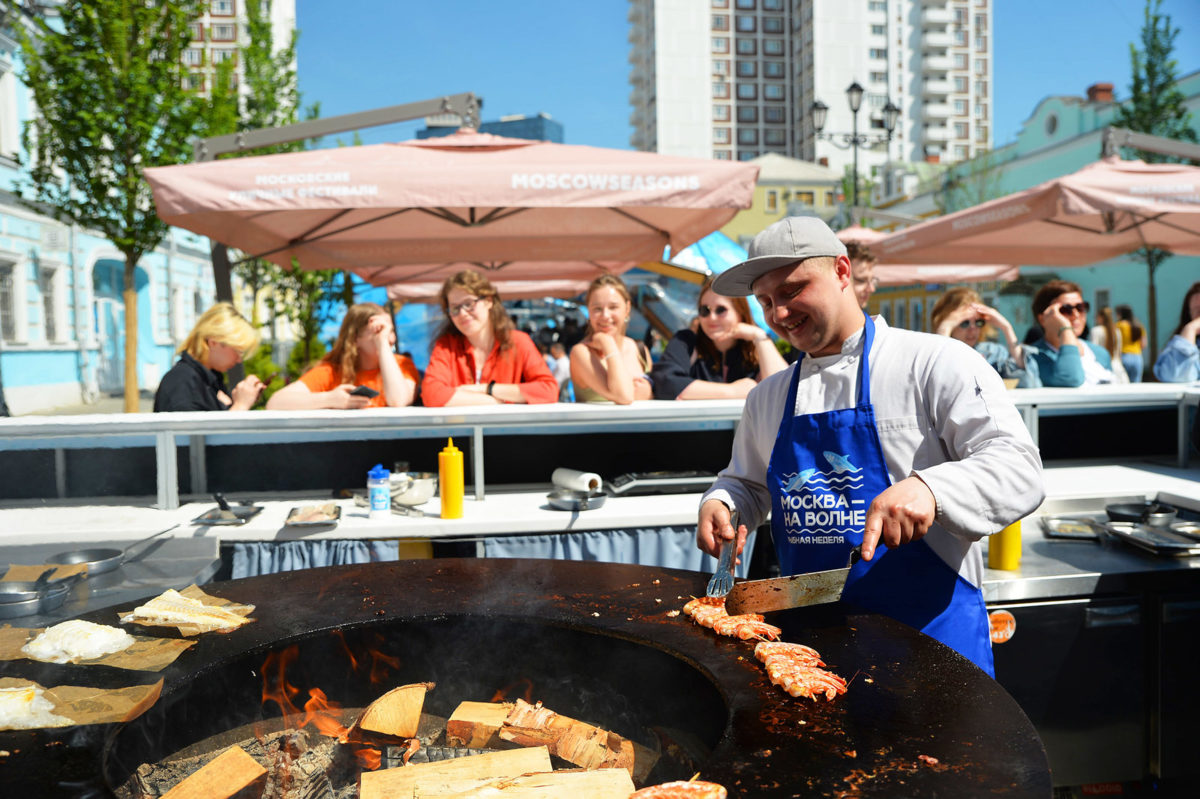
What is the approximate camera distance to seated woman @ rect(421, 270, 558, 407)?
14.4 feet

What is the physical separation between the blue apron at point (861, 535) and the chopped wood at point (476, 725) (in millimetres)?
913

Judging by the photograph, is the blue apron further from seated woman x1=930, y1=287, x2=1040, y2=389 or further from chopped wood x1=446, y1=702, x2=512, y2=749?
seated woman x1=930, y1=287, x2=1040, y2=389

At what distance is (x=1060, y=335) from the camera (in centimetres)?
507

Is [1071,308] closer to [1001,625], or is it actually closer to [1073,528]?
[1073,528]

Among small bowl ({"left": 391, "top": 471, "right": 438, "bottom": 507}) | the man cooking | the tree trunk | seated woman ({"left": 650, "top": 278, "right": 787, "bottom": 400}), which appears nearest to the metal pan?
small bowl ({"left": 391, "top": 471, "right": 438, "bottom": 507})

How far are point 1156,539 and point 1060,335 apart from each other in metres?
1.93

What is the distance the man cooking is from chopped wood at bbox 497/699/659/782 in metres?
0.57

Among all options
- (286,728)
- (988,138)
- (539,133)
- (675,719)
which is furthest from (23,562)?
(539,133)

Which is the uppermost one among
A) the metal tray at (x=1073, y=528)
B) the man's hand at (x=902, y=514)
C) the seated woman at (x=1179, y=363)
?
the seated woman at (x=1179, y=363)

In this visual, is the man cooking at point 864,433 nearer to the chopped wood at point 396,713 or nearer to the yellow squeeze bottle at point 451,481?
the chopped wood at point 396,713

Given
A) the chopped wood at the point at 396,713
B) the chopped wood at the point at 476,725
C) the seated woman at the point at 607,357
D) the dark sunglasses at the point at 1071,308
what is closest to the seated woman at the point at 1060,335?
the dark sunglasses at the point at 1071,308

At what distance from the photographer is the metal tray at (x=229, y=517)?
3738 millimetres

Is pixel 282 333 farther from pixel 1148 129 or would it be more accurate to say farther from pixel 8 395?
pixel 1148 129

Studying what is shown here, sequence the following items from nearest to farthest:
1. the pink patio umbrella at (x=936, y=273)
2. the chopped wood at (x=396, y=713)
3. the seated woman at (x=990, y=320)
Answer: the chopped wood at (x=396, y=713)
the seated woman at (x=990, y=320)
the pink patio umbrella at (x=936, y=273)
